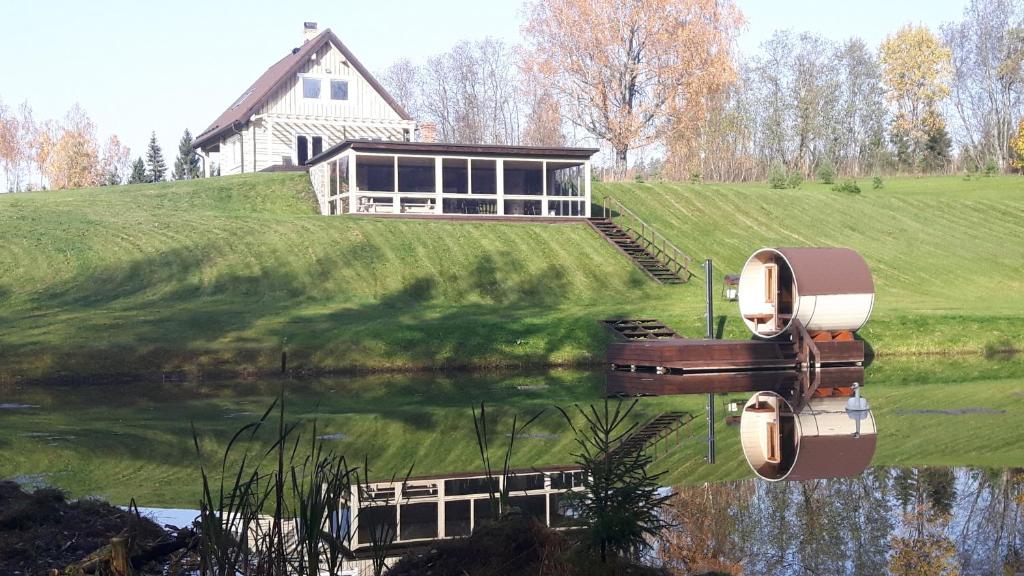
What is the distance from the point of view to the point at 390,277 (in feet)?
129

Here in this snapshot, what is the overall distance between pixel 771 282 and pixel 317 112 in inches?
1258

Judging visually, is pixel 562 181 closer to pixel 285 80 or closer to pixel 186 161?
pixel 285 80

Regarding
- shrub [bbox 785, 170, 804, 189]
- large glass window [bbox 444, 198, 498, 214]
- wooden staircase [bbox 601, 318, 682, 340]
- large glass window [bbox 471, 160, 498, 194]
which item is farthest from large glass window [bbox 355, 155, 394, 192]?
shrub [bbox 785, 170, 804, 189]

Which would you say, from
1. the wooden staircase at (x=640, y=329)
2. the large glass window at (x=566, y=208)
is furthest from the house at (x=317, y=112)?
the wooden staircase at (x=640, y=329)

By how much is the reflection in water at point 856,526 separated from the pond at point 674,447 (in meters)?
0.03

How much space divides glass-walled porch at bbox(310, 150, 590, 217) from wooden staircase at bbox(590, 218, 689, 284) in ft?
4.53

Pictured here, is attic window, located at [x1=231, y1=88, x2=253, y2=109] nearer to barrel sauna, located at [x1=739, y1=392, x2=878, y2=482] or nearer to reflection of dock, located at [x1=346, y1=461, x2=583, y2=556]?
barrel sauna, located at [x1=739, y1=392, x2=878, y2=482]

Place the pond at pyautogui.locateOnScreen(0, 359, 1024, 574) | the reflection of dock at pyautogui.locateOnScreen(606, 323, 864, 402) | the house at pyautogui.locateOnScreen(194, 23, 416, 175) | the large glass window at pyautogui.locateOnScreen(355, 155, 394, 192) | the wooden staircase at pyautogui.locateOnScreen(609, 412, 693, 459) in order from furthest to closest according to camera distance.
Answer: the house at pyautogui.locateOnScreen(194, 23, 416, 175) < the large glass window at pyautogui.locateOnScreen(355, 155, 394, 192) < the reflection of dock at pyautogui.locateOnScreen(606, 323, 864, 402) < the wooden staircase at pyautogui.locateOnScreen(609, 412, 693, 459) < the pond at pyautogui.locateOnScreen(0, 359, 1024, 574)

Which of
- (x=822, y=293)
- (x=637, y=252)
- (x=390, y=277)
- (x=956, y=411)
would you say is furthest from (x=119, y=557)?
(x=637, y=252)

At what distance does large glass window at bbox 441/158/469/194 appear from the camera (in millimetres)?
49656

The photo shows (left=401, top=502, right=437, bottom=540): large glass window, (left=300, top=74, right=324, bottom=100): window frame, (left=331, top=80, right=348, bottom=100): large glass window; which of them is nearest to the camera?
(left=401, top=502, right=437, bottom=540): large glass window

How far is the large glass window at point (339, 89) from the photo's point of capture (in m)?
57.0

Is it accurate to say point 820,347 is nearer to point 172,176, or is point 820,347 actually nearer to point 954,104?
point 954,104

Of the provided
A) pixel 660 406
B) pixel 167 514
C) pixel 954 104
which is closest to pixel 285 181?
pixel 660 406
